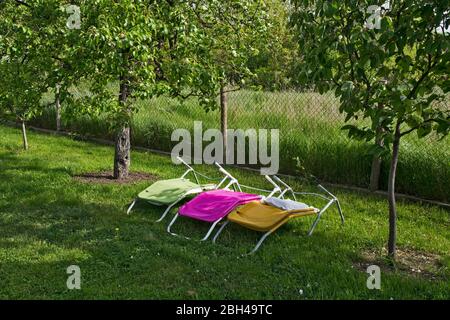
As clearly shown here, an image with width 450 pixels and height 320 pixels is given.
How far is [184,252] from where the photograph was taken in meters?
4.30

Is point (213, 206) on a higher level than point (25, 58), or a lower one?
lower

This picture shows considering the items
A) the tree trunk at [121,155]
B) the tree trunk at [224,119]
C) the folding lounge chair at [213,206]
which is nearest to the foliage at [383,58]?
the folding lounge chair at [213,206]

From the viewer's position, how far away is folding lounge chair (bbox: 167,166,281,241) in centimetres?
476

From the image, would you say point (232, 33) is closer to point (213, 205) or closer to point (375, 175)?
point (213, 205)

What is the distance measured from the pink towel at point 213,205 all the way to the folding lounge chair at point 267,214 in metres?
0.07

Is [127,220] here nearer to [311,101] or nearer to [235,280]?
[235,280]

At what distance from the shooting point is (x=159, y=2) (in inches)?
217

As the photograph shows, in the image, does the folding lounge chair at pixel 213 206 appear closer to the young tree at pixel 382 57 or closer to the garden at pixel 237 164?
the garden at pixel 237 164

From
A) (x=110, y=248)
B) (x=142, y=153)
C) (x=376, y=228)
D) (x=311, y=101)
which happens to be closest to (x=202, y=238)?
(x=110, y=248)

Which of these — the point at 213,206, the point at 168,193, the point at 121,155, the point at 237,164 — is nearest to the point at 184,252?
the point at 213,206

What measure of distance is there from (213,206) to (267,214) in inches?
24.0

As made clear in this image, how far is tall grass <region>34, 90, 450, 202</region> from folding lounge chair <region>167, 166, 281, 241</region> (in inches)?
28.8

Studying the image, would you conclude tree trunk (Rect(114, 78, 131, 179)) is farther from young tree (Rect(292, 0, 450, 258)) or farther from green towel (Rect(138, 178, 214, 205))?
young tree (Rect(292, 0, 450, 258))

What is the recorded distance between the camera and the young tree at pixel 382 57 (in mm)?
3193
